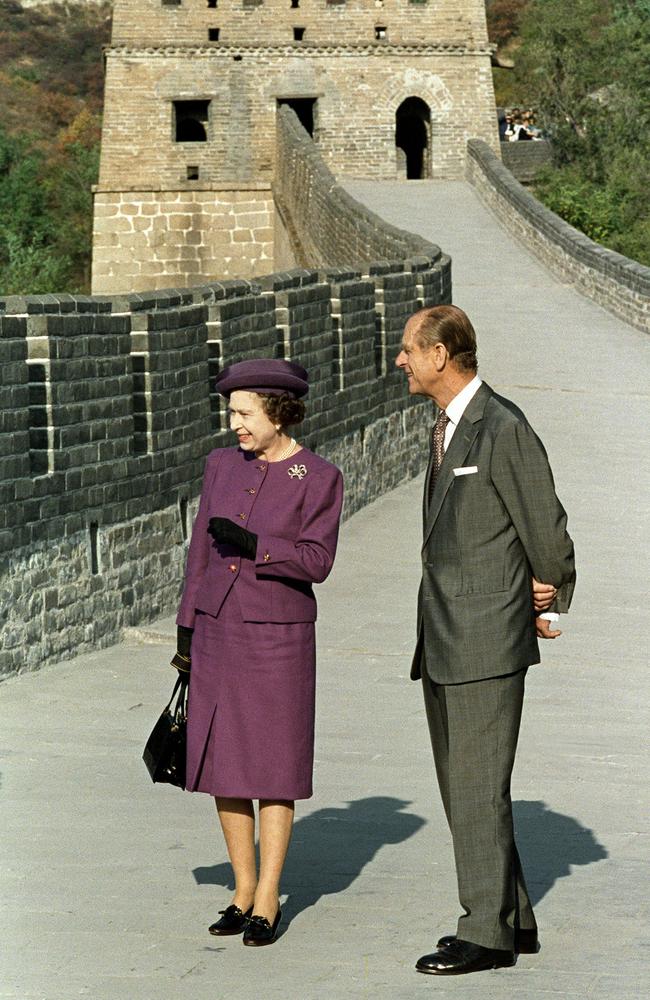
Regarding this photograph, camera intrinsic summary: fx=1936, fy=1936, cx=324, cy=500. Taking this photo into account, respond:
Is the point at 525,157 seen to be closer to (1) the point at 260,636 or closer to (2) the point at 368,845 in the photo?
(2) the point at 368,845

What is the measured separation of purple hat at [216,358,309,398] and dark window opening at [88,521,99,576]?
5436 millimetres

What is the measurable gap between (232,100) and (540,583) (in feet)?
139

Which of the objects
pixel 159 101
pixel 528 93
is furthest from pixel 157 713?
pixel 528 93

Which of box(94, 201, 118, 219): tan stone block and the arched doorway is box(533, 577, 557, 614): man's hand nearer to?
box(94, 201, 118, 219): tan stone block

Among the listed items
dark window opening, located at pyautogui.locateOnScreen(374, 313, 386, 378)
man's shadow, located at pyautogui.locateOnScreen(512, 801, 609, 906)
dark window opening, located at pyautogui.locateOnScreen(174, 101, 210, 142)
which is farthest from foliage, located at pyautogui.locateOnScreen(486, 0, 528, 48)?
man's shadow, located at pyautogui.locateOnScreen(512, 801, 609, 906)

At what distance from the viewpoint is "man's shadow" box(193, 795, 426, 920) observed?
6.11 meters

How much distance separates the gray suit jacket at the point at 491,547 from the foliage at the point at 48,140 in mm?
61479

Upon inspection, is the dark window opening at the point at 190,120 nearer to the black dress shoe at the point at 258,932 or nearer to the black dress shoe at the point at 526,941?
the black dress shoe at the point at 258,932

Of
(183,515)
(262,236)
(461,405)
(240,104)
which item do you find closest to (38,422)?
(183,515)

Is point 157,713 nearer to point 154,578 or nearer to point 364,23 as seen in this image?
point 154,578

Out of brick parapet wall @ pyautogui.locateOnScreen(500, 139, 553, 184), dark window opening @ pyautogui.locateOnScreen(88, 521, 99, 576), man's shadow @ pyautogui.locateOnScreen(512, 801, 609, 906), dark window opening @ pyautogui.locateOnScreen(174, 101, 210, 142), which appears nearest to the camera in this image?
man's shadow @ pyautogui.locateOnScreen(512, 801, 609, 906)

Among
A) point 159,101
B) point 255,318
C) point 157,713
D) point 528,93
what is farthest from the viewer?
point 528,93

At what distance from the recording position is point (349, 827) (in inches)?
273

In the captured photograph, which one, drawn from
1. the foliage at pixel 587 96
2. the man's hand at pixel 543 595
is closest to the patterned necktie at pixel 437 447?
the man's hand at pixel 543 595
